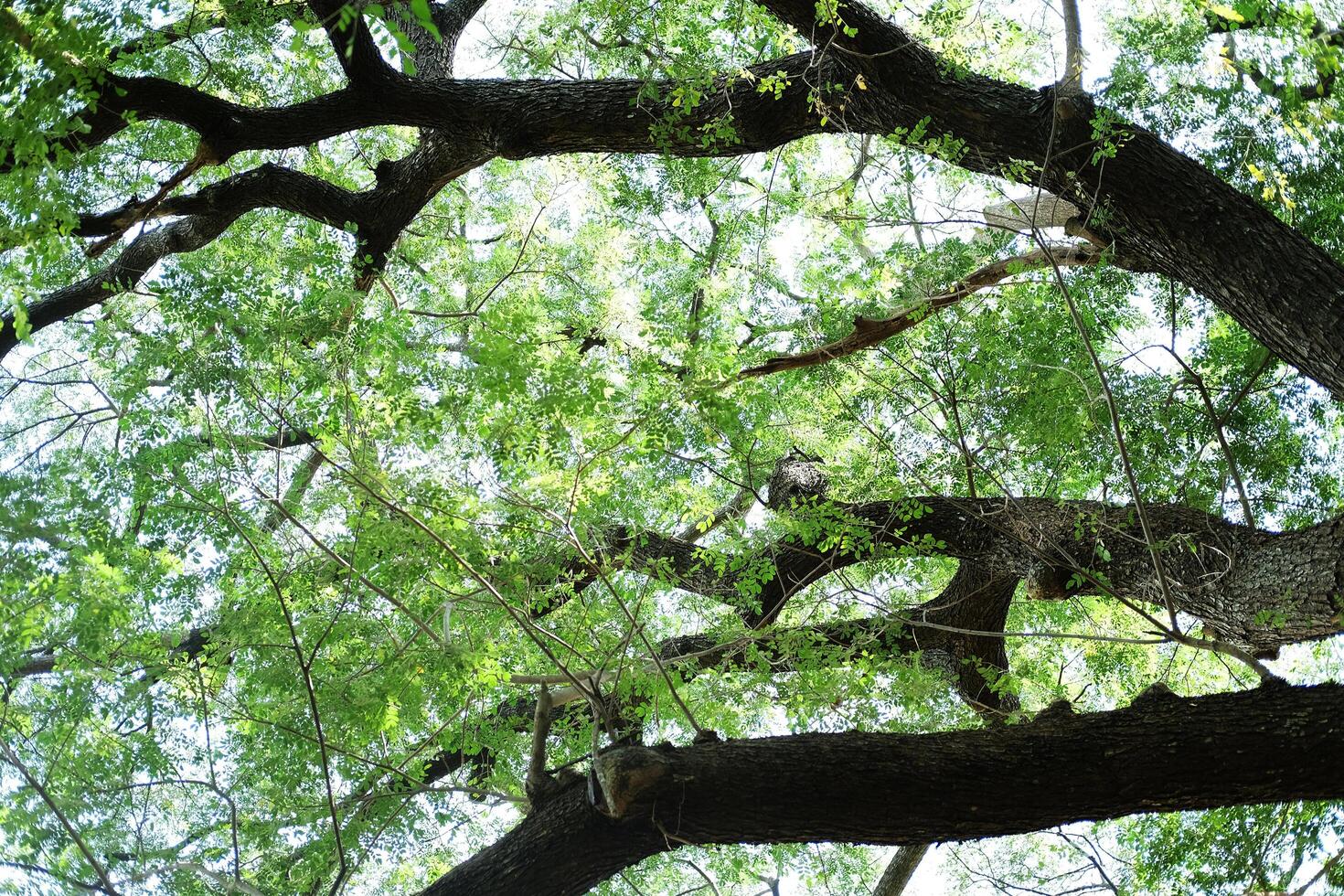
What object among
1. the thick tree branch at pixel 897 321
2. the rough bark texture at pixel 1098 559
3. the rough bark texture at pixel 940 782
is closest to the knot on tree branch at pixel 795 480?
the rough bark texture at pixel 1098 559

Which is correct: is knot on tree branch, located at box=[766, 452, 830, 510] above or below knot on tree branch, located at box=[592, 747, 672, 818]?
above

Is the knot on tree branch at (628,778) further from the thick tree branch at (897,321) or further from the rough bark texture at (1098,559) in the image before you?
the thick tree branch at (897,321)

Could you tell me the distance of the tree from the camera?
3.87 metres

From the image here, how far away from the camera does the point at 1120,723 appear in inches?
155

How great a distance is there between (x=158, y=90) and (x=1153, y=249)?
5.03 meters

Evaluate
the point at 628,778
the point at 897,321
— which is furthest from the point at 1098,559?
the point at 628,778

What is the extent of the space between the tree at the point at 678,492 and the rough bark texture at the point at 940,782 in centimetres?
2

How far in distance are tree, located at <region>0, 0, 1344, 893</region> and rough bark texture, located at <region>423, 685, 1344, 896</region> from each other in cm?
2

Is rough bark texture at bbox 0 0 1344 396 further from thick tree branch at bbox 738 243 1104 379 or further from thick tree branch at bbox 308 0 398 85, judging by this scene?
thick tree branch at bbox 738 243 1104 379

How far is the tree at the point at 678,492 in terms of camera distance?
12.7 feet

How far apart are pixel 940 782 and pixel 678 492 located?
1914mm

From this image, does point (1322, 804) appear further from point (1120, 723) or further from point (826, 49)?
point (826, 49)

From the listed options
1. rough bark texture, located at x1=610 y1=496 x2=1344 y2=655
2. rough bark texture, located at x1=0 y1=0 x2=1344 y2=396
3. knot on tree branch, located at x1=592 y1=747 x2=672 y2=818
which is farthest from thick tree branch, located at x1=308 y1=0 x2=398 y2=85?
knot on tree branch, located at x1=592 y1=747 x2=672 y2=818

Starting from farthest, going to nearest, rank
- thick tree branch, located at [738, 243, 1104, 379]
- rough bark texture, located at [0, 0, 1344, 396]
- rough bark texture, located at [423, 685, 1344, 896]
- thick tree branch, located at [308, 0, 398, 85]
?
thick tree branch, located at [738, 243, 1104, 379], thick tree branch, located at [308, 0, 398, 85], rough bark texture, located at [0, 0, 1344, 396], rough bark texture, located at [423, 685, 1344, 896]
